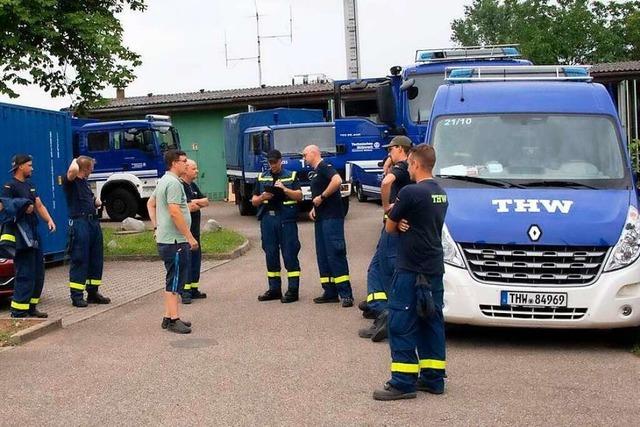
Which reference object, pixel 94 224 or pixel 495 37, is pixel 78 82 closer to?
pixel 94 224

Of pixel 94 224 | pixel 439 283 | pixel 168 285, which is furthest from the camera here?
pixel 94 224

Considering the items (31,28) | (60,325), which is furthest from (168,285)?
(31,28)

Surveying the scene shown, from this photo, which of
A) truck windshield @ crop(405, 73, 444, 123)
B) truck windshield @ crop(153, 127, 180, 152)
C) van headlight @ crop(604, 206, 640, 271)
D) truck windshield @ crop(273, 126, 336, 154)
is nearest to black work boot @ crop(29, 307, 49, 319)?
van headlight @ crop(604, 206, 640, 271)

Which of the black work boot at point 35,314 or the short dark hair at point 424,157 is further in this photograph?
the black work boot at point 35,314

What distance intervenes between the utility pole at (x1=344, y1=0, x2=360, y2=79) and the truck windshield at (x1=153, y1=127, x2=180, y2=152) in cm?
1457

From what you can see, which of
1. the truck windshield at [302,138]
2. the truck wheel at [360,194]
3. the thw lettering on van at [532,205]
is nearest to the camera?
the thw lettering on van at [532,205]

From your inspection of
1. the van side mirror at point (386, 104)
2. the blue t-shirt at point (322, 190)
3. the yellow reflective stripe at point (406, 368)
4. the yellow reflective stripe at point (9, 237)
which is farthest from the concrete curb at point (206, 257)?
the yellow reflective stripe at point (406, 368)

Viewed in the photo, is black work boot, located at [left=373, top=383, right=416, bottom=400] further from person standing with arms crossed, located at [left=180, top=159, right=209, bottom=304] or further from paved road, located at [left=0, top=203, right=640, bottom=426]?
person standing with arms crossed, located at [left=180, top=159, right=209, bottom=304]

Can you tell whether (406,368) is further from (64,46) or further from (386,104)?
(64,46)

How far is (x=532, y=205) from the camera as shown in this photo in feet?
27.1

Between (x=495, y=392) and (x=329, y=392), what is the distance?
1237mm

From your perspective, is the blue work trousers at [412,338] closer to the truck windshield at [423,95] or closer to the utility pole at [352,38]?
the truck windshield at [423,95]

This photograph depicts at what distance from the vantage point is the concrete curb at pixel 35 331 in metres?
9.00

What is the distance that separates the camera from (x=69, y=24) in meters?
17.2
